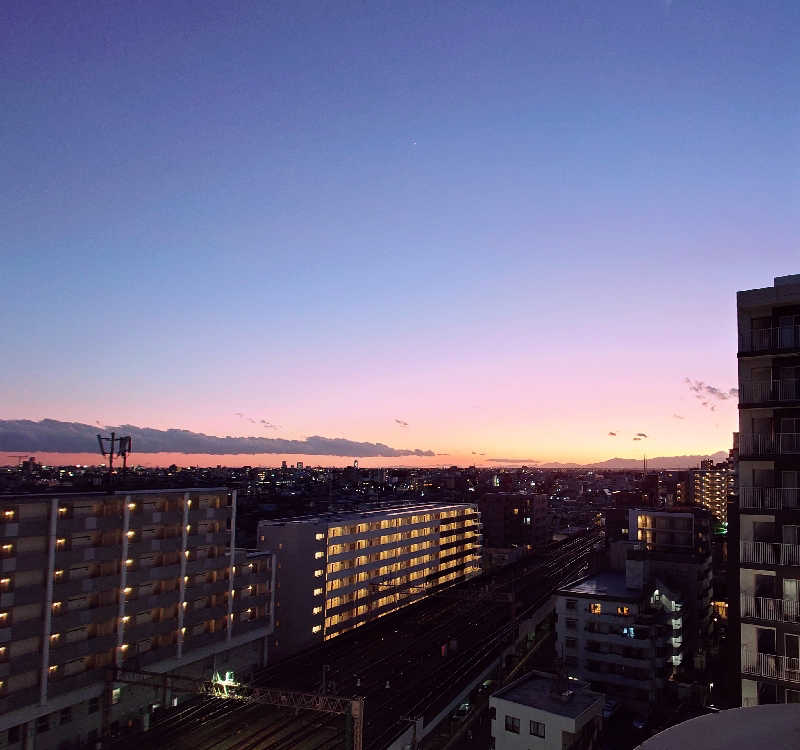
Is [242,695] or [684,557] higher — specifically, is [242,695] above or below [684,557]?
below

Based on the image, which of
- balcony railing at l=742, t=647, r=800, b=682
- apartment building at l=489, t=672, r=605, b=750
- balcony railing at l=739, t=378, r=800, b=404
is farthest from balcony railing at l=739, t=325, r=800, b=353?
apartment building at l=489, t=672, r=605, b=750

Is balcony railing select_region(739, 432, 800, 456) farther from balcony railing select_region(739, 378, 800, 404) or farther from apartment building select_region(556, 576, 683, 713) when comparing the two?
apartment building select_region(556, 576, 683, 713)

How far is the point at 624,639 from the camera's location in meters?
52.9

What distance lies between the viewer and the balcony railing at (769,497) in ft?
60.4

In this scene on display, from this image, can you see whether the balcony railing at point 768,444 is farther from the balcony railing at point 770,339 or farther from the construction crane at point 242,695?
the construction crane at point 242,695

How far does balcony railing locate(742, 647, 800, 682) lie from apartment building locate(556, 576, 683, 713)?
37142 millimetres

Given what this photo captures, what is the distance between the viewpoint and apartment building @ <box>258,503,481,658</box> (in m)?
67.1

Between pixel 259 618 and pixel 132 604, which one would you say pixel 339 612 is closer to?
pixel 259 618

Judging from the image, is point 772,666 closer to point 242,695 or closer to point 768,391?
point 768,391

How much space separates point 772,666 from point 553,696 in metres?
21.1

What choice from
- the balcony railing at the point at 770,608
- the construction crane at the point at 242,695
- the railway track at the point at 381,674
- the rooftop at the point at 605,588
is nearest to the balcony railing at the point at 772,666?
the balcony railing at the point at 770,608

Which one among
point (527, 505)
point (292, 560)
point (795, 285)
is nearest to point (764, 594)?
point (795, 285)

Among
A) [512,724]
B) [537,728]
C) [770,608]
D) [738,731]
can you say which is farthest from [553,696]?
[738,731]

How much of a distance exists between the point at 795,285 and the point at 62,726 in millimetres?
47404
